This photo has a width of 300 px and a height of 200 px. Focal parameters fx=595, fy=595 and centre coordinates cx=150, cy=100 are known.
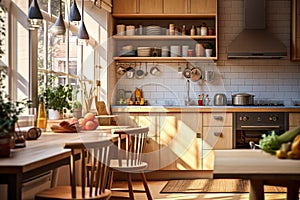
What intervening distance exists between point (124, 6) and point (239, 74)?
1.77m

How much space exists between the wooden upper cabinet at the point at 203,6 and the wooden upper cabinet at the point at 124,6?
76 centimetres

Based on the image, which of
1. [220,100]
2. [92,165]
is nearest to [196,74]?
[220,100]

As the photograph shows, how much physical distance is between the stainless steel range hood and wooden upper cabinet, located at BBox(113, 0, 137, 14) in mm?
1341

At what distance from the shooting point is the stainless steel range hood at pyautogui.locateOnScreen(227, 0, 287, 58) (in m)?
7.56

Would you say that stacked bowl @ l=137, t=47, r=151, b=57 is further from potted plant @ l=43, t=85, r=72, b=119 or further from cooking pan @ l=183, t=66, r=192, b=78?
potted plant @ l=43, t=85, r=72, b=119

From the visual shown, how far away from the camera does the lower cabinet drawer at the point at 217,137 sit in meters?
7.32

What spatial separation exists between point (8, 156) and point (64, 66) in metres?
3.49

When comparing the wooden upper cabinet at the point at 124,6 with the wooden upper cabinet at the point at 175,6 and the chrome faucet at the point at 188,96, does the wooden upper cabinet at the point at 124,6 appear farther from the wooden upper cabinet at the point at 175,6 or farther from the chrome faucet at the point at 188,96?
the chrome faucet at the point at 188,96

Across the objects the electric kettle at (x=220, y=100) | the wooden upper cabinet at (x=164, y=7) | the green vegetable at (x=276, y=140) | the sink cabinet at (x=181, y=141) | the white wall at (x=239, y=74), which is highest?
the wooden upper cabinet at (x=164, y=7)

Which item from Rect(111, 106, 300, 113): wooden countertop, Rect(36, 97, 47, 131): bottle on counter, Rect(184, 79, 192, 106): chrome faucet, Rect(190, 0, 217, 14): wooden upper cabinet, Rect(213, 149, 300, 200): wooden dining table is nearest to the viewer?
Rect(213, 149, 300, 200): wooden dining table

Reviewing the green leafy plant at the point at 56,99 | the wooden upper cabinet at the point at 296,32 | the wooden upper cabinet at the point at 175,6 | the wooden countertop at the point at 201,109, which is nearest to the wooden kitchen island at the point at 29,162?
the green leafy plant at the point at 56,99

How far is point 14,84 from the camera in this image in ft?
16.7

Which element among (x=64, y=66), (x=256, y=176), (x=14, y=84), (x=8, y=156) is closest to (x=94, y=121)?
(x=14, y=84)

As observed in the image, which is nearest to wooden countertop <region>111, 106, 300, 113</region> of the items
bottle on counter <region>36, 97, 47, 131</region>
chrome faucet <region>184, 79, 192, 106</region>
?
chrome faucet <region>184, 79, 192, 106</region>
